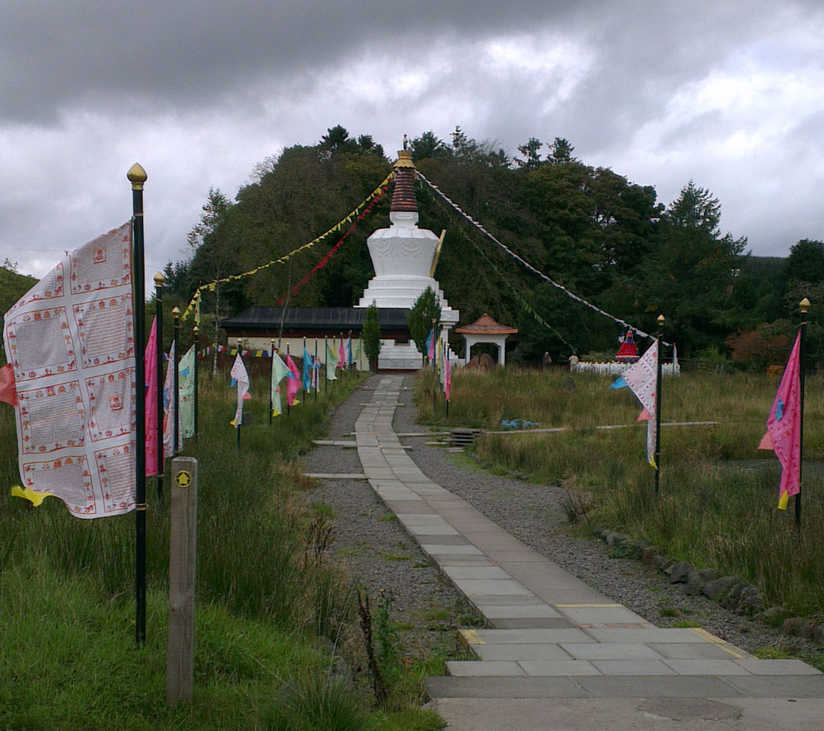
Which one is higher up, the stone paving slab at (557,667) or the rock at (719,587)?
the stone paving slab at (557,667)

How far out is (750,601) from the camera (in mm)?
7254

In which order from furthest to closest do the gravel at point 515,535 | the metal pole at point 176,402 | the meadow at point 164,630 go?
the metal pole at point 176,402 → the gravel at point 515,535 → the meadow at point 164,630

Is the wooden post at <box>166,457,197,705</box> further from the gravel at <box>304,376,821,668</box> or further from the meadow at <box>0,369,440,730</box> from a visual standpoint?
the gravel at <box>304,376,821,668</box>

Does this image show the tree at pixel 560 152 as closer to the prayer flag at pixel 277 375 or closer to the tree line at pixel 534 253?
the tree line at pixel 534 253

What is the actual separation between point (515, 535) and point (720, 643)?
4.70 m

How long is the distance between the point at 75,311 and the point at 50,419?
543 mm

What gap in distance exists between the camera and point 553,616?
7023 mm

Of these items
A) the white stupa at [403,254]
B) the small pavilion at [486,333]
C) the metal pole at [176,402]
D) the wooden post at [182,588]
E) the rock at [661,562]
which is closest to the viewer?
the wooden post at [182,588]

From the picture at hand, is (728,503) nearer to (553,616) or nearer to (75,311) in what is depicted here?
(553,616)

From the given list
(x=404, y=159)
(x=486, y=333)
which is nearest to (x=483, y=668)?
(x=486, y=333)

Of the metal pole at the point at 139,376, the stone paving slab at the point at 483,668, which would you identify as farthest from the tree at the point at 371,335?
the metal pole at the point at 139,376

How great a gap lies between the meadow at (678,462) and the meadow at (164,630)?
11.1 feet

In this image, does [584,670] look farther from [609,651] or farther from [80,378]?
[80,378]

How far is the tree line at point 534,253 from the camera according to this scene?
46.5m
